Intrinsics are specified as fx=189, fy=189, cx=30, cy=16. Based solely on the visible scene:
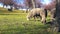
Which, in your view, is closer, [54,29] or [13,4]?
[54,29]

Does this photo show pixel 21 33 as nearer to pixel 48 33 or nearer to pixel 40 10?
pixel 48 33

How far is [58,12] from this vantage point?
30.3 ft

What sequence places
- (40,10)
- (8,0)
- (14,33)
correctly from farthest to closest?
(8,0)
(40,10)
(14,33)

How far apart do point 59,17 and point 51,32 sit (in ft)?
3.13

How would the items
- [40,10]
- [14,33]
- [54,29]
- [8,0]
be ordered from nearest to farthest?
[14,33] < [54,29] < [40,10] < [8,0]

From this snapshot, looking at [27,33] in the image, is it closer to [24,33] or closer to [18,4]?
[24,33]

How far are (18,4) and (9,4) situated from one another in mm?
2892

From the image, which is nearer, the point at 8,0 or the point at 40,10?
the point at 40,10

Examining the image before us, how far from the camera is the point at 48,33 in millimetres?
8406

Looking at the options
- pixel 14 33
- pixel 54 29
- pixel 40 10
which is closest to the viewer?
pixel 14 33

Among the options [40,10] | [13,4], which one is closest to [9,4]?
[13,4]

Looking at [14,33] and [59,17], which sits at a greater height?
[59,17]

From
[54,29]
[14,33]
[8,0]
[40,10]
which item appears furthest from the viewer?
[8,0]

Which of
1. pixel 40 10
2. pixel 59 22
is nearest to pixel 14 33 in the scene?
pixel 59 22
